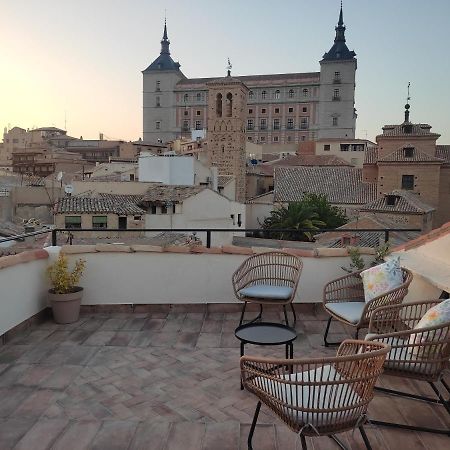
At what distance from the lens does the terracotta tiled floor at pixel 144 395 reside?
2342 millimetres

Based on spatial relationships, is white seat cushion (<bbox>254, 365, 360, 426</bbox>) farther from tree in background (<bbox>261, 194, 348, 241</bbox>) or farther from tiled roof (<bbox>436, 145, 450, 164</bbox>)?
tiled roof (<bbox>436, 145, 450, 164</bbox>)

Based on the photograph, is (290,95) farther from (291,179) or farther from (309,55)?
(291,179)

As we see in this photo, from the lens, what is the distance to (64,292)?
14.1 ft

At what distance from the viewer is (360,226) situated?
69.1ft

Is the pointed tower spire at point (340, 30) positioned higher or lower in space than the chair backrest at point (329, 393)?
higher

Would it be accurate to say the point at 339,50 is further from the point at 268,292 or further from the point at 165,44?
the point at 268,292

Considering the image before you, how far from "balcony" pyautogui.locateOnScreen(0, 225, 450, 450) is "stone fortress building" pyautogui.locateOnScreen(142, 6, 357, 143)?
61.9m

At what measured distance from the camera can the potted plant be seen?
166 inches

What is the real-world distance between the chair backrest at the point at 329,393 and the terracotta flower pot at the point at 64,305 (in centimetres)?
279

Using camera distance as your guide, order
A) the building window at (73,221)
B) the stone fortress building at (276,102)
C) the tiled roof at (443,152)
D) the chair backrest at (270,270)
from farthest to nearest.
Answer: the stone fortress building at (276,102), the tiled roof at (443,152), the building window at (73,221), the chair backrest at (270,270)

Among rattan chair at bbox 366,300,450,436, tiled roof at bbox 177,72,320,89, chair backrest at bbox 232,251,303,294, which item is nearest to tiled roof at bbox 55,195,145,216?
chair backrest at bbox 232,251,303,294

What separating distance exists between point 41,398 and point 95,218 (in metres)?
18.3

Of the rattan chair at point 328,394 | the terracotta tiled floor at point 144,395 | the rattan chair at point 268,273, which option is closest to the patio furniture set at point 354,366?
the rattan chair at point 328,394

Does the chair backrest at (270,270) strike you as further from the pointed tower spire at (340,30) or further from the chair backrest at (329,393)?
the pointed tower spire at (340,30)
